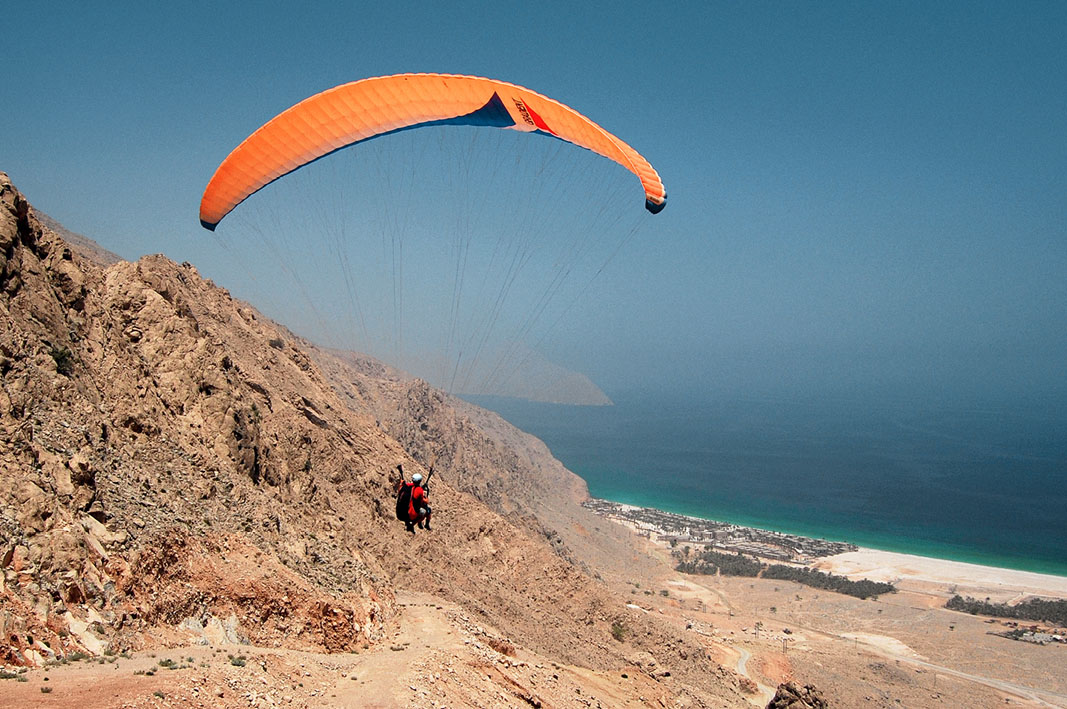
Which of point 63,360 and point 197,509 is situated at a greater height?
point 63,360

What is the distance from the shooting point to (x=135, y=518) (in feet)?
34.1

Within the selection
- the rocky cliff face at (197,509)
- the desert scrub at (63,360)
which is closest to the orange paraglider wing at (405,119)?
the rocky cliff face at (197,509)

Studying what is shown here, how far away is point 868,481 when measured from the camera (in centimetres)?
10819

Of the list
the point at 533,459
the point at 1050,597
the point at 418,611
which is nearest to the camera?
the point at 418,611

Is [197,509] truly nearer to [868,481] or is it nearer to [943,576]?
[943,576]

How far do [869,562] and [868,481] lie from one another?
55593 millimetres

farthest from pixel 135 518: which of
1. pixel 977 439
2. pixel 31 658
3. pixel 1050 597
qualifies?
pixel 977 439

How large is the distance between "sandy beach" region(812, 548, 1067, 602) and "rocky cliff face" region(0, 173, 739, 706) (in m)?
37.4

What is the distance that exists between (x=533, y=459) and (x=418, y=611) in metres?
73.1

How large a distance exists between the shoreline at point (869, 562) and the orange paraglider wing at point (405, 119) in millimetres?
47913

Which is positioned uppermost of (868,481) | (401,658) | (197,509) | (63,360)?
(868,481)

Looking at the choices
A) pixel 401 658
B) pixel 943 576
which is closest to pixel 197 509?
pixel 401 658

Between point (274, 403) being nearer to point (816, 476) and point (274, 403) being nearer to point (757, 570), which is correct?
point (757, 570)

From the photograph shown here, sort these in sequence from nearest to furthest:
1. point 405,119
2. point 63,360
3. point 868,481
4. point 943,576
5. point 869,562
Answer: point 63,360 → point 405,119 → point 943,576 → point 869,562 → point 868,481
